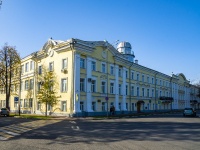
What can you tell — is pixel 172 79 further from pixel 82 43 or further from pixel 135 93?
pixel 82 43

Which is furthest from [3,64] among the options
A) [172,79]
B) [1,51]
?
[172,79]

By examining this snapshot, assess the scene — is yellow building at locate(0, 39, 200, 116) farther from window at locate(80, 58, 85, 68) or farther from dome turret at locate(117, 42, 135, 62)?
dome turret at locate(117, 42, 135, 62)

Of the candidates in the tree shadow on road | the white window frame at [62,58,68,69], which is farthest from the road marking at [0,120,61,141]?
the white window frame at [62,58,68,69]

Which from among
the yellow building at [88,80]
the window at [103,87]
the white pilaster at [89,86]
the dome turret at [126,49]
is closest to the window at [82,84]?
the yellow building at [88,80]

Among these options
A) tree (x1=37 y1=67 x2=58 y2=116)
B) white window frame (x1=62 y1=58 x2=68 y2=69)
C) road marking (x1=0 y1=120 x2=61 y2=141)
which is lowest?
road marking (x1=0 y1=120 x2=61 y2=141)

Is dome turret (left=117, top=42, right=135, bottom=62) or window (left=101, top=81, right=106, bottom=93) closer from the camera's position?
window (left=101, top=81, right=106, bottom=93)

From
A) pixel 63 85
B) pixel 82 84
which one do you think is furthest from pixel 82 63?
pixel 63 85

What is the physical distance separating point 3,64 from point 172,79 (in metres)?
47.9

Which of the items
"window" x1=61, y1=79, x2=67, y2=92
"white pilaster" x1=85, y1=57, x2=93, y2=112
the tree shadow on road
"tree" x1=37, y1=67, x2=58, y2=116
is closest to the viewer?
the tree shadow on road

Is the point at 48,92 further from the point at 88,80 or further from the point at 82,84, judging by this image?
the point at 88,80

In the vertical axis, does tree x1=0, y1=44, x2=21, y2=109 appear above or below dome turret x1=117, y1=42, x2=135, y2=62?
below

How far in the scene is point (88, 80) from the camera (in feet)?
106

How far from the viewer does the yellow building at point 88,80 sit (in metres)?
31.2

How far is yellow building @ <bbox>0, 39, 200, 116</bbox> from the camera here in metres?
31.2
